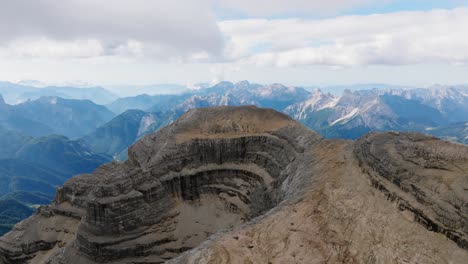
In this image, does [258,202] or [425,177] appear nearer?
[425,177]

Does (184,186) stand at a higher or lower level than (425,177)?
lower

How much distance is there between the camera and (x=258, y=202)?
63.0 m

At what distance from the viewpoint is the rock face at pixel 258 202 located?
3209 cm

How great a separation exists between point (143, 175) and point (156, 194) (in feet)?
13.0

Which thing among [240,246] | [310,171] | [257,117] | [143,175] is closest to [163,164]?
[143,175]

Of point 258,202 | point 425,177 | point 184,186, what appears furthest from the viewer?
point 184,186

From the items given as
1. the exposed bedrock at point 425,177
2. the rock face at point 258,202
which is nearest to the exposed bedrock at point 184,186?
the rock face at point 258,202

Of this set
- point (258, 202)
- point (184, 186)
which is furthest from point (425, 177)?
point (184, 186)

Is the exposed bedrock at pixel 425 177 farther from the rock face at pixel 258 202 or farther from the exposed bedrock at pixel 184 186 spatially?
the exposed bedrock at pixel 184 186

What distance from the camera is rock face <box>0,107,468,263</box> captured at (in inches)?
1264

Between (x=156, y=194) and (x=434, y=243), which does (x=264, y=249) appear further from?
(x=156, y=194)

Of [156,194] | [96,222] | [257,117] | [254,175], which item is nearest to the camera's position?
[96,222]

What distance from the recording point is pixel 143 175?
6394cm

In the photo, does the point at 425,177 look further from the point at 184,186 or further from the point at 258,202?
the point at 184,186
